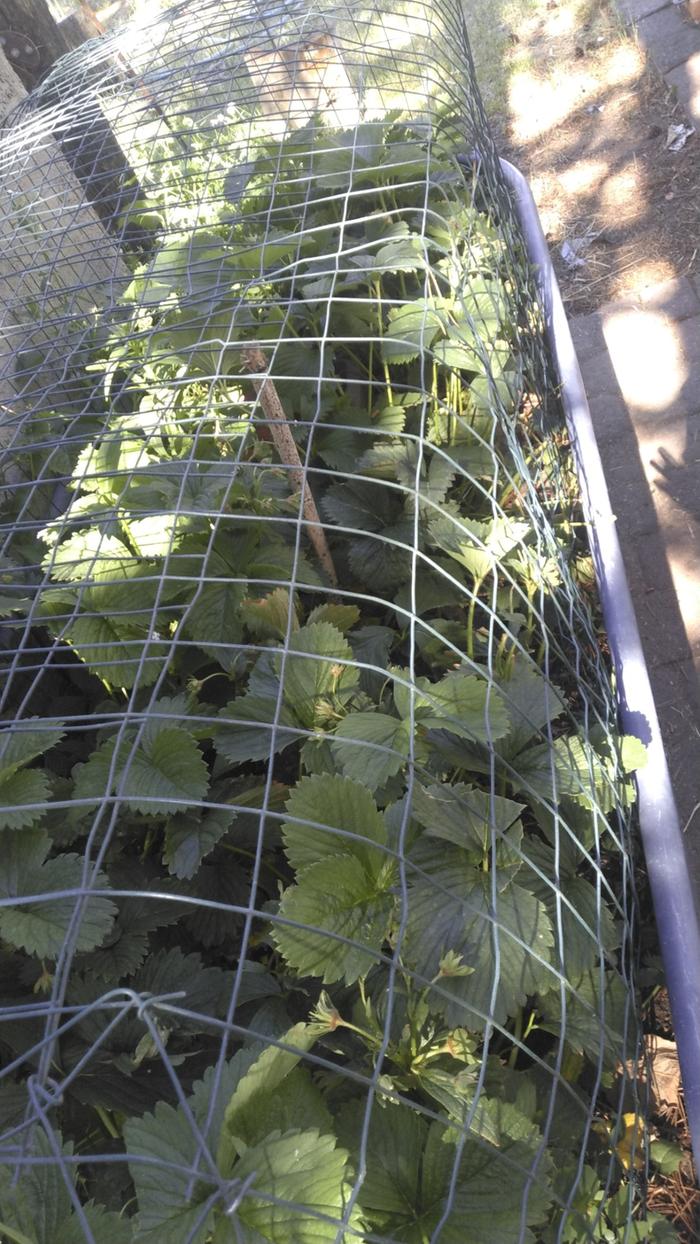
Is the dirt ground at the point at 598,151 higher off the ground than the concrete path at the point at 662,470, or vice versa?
the dirt ground at the point at 598,151

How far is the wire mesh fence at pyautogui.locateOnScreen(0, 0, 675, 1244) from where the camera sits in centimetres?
71

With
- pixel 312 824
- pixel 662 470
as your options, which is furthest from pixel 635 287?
pixel 312 824

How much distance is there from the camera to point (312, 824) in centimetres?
76

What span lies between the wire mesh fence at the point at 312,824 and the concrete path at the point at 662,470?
29cm

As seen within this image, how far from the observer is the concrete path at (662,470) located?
5.74ft

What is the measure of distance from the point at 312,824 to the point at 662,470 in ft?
5.53

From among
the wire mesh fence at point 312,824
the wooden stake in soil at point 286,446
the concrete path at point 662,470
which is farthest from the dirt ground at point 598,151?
the wooden stake in soil at point 286,446

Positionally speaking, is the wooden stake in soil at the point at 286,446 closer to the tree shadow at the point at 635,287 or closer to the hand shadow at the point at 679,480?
the tree shadow at the point at 635,287

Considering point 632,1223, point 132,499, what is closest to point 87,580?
point 132,499

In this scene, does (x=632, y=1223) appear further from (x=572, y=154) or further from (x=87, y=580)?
(x=572, y=154)

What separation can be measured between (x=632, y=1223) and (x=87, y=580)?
916mm

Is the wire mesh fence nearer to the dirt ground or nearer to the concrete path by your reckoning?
the concrete path

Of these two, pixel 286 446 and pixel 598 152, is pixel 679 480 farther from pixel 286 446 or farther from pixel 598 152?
pixel 598 152

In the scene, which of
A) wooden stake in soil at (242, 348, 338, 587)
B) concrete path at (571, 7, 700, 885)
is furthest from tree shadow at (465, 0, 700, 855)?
wooden stake in soil at (242, 348, 338, 587)
